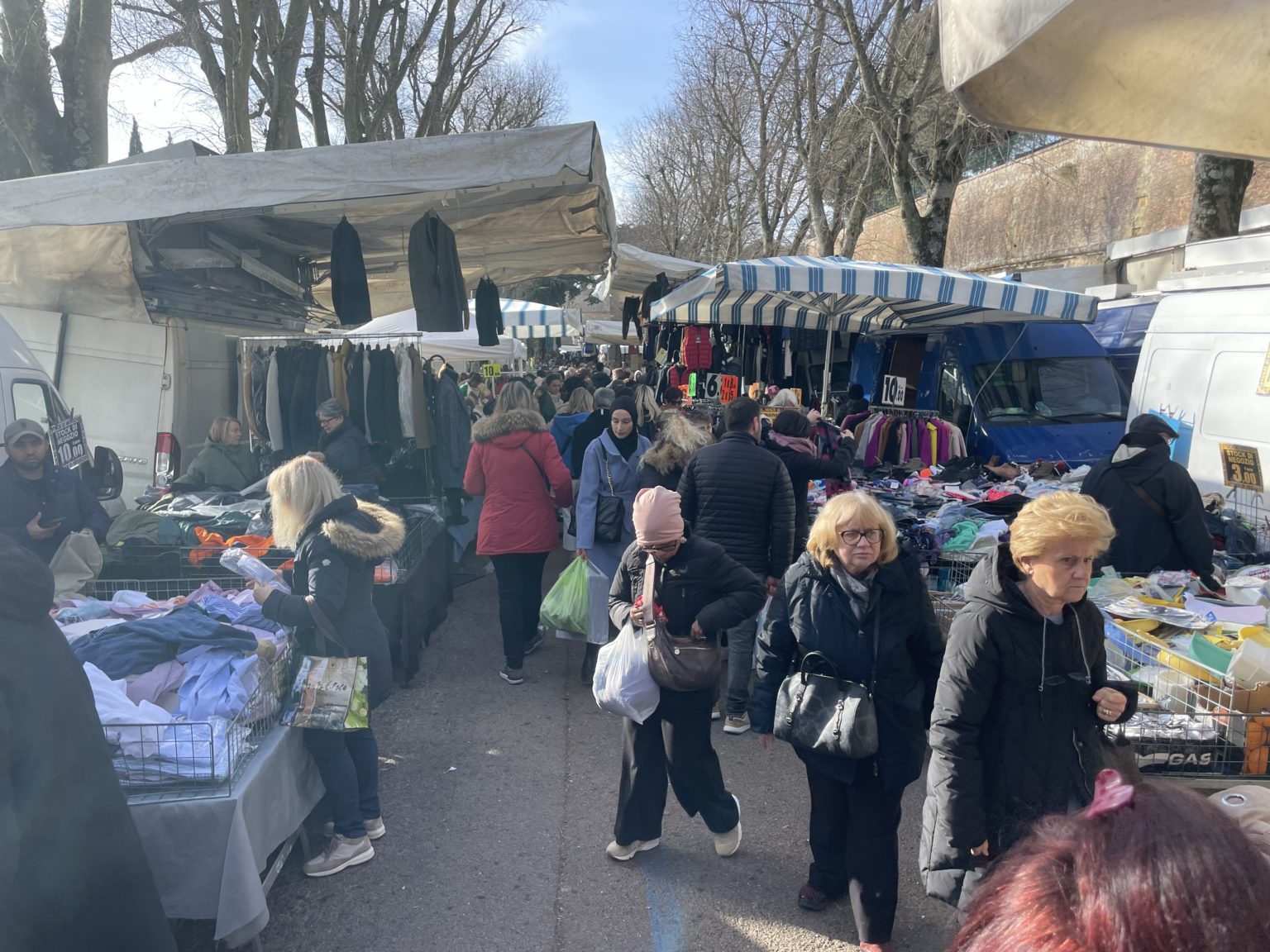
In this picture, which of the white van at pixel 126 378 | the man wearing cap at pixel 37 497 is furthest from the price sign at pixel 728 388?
the man wearing cap at pixel 37 497

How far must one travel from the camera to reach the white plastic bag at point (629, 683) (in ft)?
11.2

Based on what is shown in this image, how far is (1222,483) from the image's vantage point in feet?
19.9

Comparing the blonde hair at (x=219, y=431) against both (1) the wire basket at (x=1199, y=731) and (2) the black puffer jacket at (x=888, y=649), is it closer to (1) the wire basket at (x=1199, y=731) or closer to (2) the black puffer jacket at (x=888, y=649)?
(2) the black puffer jacket at (x=888, y=649)

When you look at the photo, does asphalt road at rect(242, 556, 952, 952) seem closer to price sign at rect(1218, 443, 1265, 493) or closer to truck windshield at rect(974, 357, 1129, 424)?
price sign at rect(1218, 443, 1265, 493)

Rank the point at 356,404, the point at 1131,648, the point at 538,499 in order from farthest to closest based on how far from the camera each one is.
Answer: the point at 356,404 < the point at 538,499 < the point at 1131,648

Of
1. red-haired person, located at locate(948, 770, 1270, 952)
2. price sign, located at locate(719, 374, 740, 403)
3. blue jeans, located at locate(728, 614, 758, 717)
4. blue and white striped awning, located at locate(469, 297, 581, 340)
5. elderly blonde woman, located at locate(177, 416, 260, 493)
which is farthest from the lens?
blue and white striped awning, located at locate(469, 297, 581, 340)

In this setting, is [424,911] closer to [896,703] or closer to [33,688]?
[33,688]

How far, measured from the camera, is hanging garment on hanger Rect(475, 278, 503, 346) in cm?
1004

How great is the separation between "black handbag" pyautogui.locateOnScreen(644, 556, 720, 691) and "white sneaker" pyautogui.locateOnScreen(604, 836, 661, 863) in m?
0.82

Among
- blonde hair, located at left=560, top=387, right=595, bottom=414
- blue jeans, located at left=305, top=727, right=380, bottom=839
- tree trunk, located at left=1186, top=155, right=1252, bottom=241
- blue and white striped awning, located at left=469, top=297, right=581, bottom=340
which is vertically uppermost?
tree trunk, located at left=1186, top=155, right=1252, bottom=241

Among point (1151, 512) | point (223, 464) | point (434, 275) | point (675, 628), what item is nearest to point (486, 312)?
point (434, 275)

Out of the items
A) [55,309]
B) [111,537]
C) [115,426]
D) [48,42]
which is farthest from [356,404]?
[48,42]

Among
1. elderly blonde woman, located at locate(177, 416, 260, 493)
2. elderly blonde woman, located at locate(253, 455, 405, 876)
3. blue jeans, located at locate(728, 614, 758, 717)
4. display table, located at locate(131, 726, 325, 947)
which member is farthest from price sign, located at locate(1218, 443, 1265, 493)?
elderly blonde woman, located at locate(177, 416, 260, 493)

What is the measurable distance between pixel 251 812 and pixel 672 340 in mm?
13076
